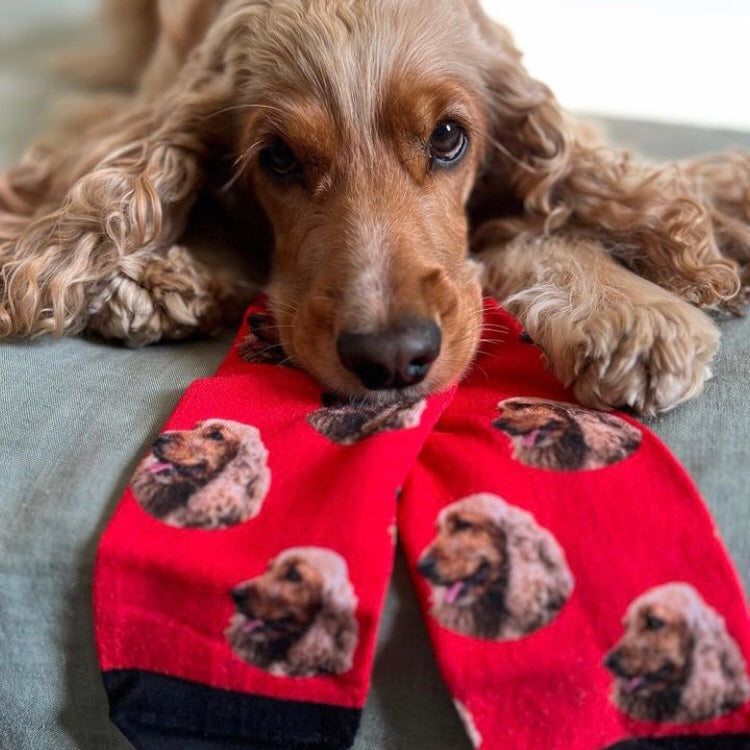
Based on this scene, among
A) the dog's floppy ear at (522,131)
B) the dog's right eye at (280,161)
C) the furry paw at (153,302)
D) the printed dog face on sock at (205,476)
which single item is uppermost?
the dog's floppy ear at (522,131)

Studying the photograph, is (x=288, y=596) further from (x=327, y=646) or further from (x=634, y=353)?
(x=634, y=353)

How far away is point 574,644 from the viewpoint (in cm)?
103

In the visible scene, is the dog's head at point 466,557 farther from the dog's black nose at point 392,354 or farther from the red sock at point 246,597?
the dog's black nose at point 392,354

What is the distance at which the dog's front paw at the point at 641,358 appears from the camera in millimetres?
1270

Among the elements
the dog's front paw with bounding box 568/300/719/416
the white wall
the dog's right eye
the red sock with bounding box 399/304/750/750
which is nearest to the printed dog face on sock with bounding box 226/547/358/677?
the red sock with bounding box 399/304/750/750

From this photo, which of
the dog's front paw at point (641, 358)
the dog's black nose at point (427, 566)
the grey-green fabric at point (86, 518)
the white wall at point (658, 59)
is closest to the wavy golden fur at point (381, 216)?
the dog's front paw at point (641, 358)

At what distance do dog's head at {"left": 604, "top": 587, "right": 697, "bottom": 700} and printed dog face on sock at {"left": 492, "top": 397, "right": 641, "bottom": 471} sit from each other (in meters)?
0.20

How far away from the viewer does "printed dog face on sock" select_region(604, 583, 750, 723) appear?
3.33ft

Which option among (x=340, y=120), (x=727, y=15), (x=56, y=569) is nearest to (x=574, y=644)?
(x=56, y=569)

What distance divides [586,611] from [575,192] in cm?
100

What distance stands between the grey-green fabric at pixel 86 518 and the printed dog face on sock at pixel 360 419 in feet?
0.78

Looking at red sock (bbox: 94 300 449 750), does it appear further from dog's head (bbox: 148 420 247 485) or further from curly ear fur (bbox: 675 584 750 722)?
curly ear fur (bbox: 675 584 750 722)

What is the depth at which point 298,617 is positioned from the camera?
3.52 ft

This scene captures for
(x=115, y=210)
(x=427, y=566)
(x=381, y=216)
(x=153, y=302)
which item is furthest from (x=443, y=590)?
(x=115, y=210)
